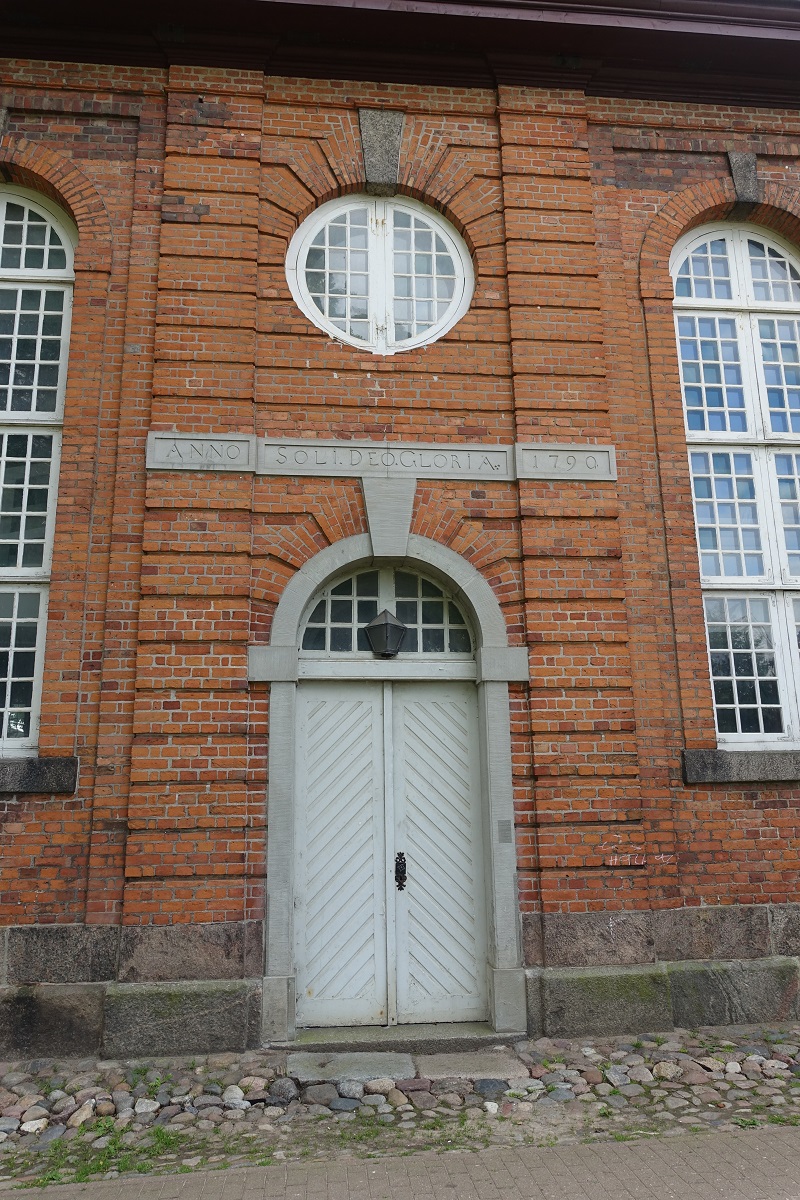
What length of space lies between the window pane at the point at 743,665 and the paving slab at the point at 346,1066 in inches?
140

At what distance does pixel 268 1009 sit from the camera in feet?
18.4

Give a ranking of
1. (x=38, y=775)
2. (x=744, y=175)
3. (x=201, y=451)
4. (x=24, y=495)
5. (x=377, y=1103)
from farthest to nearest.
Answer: (x=744, y=175)
(x=24, y=495)
(x=201, y=451)
(x=38, y=775)
(x=377, y=1103)

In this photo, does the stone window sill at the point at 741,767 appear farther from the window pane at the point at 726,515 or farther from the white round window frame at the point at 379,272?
the white round window frame at the point at 379,272

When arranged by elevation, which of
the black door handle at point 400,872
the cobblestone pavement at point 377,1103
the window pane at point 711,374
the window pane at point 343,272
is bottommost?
the cobblestone pavement at point 377,1103

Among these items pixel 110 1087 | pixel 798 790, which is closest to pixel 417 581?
pixel 798 790

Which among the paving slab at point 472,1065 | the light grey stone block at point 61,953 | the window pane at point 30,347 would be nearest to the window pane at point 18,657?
the light grey stone block at point 61,953

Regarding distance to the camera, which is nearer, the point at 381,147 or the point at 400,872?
the point at 400,872

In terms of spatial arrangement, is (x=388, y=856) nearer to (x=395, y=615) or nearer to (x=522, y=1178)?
(x=395, y=615)

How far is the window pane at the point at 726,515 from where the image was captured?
7.13 metres

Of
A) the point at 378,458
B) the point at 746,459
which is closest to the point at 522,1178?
the point at 378,458

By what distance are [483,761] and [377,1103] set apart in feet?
7.78

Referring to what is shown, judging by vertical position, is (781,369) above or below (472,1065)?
above

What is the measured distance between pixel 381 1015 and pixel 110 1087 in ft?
6.08

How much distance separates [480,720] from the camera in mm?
6422
